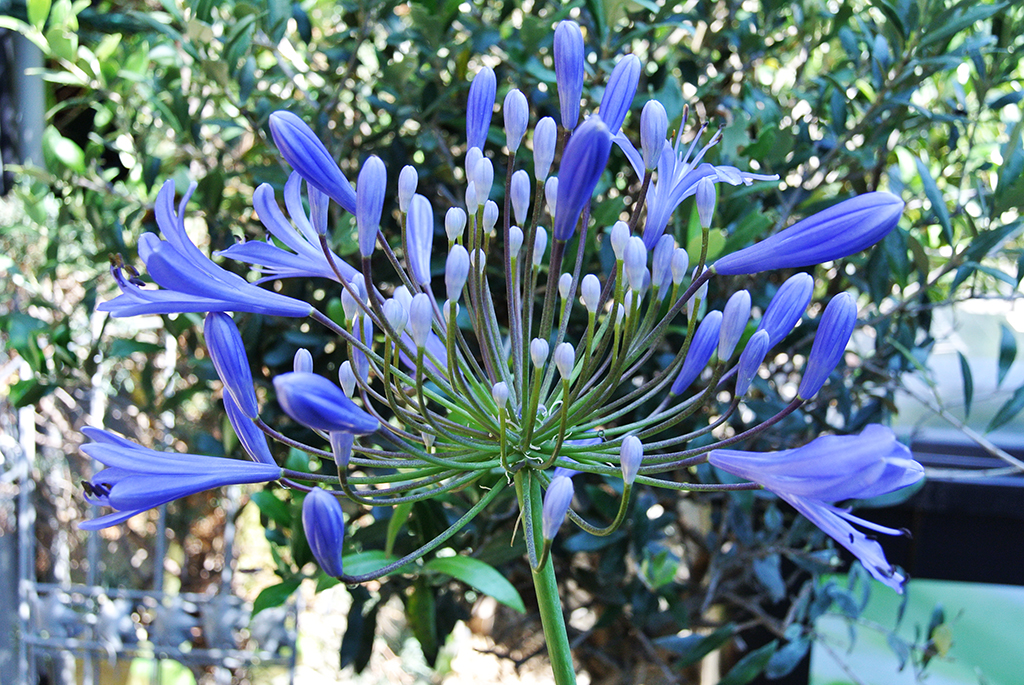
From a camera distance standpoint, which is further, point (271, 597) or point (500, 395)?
point (271, 597)

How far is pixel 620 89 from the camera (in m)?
0.43

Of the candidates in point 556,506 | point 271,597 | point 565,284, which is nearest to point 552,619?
point 556,506

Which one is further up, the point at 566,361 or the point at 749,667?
the point at 566,361

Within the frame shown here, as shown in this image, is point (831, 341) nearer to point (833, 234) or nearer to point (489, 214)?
point (833, 234)

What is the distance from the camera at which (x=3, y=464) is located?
1452 mm

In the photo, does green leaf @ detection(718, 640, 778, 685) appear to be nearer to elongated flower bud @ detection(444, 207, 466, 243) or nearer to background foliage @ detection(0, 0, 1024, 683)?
background foliage @ detection(0, 0, 1024, 683)

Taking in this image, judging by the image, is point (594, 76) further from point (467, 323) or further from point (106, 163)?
point (106, 163)

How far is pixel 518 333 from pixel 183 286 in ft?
0.59

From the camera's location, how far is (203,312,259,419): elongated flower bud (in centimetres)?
39

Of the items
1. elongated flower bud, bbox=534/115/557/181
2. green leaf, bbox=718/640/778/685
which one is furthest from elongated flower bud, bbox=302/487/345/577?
green leaf, bbox=718/640/778/685

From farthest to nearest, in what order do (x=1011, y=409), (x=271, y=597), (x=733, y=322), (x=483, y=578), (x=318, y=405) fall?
(x=1011, y=409) → (x=271, y=597) → (x=483, y=578) → (x=733, y=322) → (x=318, y=405)

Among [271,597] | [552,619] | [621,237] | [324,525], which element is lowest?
[271,597]

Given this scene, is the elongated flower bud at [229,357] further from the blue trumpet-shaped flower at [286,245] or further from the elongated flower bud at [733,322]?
the elongated flower bud at [733,322]

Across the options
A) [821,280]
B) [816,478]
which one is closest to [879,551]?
[816,478]
